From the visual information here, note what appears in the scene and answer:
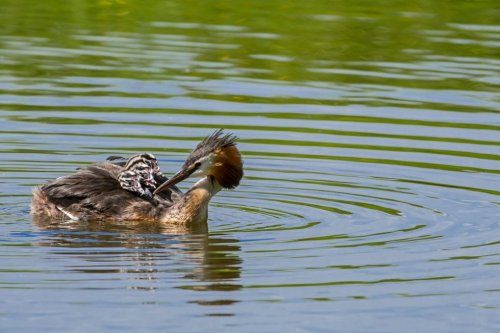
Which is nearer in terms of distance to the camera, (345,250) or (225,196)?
(345,250)

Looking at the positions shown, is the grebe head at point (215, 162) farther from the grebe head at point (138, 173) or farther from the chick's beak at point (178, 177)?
the grebe head at point (138, 173)

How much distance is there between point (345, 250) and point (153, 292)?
6.71 ft

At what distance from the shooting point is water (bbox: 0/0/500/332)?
11.6 m

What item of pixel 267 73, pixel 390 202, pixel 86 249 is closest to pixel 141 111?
pixel 267 73

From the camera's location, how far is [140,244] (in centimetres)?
1365

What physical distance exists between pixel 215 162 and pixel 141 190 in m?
0.71

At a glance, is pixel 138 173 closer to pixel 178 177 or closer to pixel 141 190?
pixel 141 190

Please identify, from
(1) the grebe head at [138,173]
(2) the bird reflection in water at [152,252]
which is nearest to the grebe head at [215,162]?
(1) the grebe head at [138,173]

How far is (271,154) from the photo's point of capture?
1733 cm

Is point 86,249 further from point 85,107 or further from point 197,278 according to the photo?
point 85,107

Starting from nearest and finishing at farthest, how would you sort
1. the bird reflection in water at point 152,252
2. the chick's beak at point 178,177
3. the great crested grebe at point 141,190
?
1. the bird reflection in water at point 152,252
2. the great crested grebe at point 141,190
3. the chick's beak at point 178,177

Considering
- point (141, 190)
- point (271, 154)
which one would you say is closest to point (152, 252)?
point (141, 190)

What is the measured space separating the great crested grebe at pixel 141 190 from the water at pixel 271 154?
0.24 metres

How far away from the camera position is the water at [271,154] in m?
11.6
